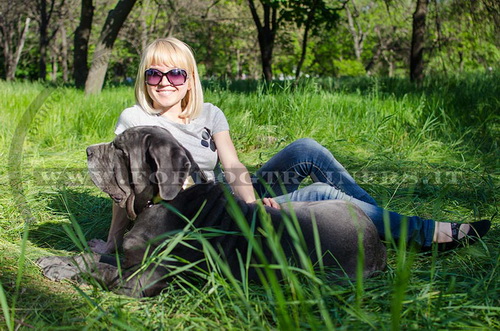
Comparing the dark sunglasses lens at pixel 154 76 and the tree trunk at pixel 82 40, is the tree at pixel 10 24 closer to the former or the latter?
the tree trunk at pixel 82 40

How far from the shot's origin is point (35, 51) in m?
35.7

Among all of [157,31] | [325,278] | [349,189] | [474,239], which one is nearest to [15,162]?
[349,189]

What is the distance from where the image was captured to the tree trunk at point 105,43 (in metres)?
9.41

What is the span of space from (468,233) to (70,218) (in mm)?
2483

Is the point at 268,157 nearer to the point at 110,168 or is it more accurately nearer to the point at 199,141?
the point at 199,141

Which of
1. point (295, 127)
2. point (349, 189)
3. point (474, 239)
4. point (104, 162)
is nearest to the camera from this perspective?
point (104, 162)

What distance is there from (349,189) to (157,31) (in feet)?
94.4

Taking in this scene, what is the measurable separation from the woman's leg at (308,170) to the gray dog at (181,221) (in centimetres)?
72

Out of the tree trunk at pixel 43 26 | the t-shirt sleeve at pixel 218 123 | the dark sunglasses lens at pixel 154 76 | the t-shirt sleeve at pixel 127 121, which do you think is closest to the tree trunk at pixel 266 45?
the tree trunk at pixel 43 26

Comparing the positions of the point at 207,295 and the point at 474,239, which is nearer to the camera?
the point at 207,295

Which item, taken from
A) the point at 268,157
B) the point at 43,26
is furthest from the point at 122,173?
the point at 43,26

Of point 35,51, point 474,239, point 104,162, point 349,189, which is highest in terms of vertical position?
point 35,51

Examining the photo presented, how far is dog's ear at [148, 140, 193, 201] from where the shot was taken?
223cm

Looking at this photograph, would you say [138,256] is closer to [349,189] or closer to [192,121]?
[192,121]
